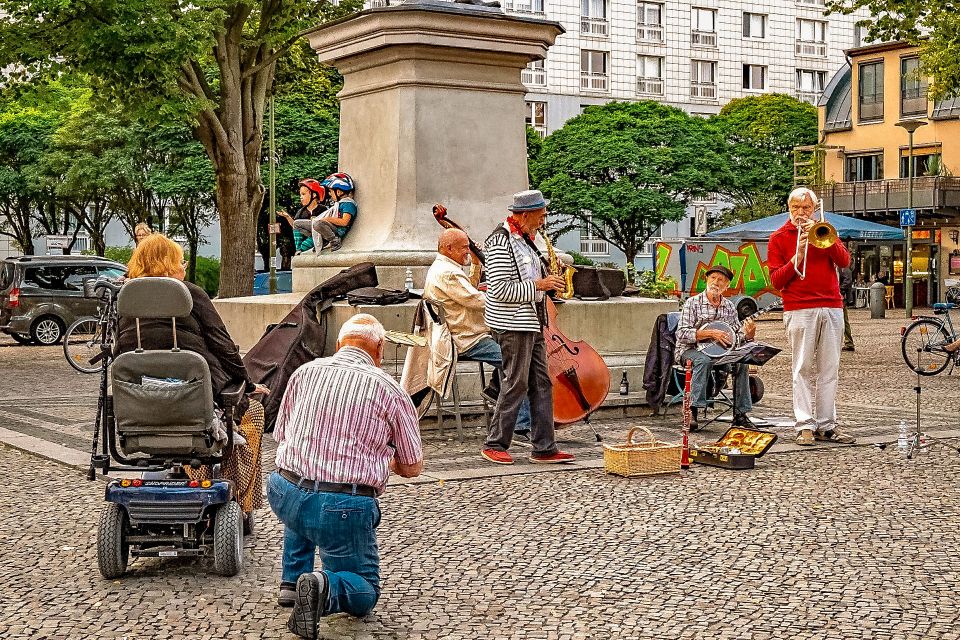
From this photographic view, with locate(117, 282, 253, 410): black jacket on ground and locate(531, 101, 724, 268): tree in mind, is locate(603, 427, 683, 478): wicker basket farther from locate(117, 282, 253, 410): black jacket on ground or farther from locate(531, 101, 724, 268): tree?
locate(531, 101, 724, 268): tree

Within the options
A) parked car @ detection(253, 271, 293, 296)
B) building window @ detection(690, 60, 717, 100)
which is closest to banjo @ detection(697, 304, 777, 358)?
parked car @ detection(253, 271, 293, 296)

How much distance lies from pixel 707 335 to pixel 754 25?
65062 millimetres

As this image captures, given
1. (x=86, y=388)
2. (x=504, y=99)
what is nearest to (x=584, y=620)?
(x=504, y=99)

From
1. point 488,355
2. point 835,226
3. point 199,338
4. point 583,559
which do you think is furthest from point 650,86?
point 199,338

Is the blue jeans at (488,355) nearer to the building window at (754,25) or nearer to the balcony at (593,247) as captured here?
the balcony at (593,247)

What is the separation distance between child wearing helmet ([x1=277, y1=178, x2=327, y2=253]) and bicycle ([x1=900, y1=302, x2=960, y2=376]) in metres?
8.68

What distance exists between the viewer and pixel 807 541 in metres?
7.16

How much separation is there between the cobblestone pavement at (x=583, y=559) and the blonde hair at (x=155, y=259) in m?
1.37

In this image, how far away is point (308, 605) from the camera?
17.0 ft

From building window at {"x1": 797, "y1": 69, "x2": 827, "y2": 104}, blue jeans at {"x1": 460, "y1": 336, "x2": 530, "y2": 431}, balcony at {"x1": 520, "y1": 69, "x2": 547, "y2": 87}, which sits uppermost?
building window at {"x1": 797, "y1": 69, "x2": 827, "y2": 104}

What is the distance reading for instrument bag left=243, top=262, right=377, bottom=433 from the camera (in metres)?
11.2

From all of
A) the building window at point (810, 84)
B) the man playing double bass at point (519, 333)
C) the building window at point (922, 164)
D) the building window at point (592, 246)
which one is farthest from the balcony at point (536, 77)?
the man playing double bass at point (519, 333)

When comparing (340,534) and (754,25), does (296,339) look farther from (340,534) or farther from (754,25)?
(754,25)

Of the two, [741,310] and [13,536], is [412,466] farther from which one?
[741,310]
